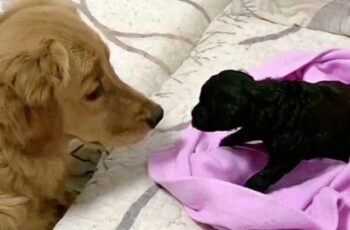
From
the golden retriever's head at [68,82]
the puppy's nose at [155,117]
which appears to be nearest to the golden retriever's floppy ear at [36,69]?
the golden retriever's head at [68,82]

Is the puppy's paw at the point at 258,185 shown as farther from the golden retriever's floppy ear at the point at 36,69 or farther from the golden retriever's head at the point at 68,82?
the golden retriever's floppy ear at the point at 36,69

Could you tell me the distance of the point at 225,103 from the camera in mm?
1225

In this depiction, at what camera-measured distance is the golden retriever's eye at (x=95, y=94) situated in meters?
1.25

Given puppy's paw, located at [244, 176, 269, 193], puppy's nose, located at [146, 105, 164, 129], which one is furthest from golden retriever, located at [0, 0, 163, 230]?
puppy's paw, located at [244, 176, 269, 193]

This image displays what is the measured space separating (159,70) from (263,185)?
17.0 inches

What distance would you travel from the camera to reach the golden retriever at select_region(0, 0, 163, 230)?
1180 millimetres

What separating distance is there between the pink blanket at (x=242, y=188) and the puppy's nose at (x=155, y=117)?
2.3 inches

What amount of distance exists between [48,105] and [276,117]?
375 mm

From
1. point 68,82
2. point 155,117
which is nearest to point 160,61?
point 155,117

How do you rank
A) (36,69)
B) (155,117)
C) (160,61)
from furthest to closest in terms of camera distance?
(160,61) → (155,117) → (36,69)

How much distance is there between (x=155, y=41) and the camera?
1.60m

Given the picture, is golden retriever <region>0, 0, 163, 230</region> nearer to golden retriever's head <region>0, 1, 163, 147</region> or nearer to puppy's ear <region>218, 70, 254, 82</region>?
golden retriever's head <region>0, 1, 163, 147</region>

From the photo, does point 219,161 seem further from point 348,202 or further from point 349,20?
point 349,20

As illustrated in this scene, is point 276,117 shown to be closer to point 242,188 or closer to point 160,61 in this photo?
point 242,188
